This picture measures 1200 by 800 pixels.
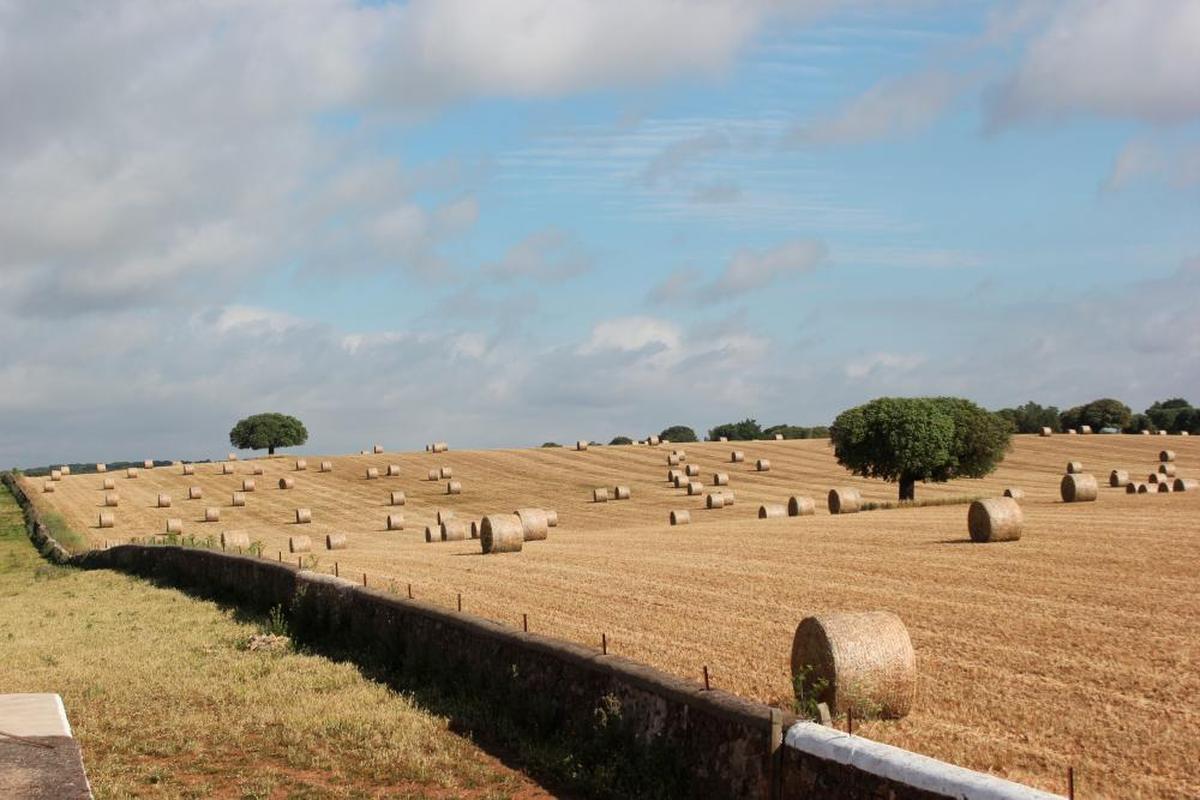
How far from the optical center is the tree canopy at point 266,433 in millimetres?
135875

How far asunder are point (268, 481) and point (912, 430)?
37760 mm

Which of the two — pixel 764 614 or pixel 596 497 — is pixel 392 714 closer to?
pixel 764 614

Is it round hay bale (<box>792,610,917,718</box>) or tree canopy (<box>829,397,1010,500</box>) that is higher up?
tree canopy (<box>829,397,1010,500</box>)

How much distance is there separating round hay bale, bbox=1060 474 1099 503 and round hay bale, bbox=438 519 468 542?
20.0m

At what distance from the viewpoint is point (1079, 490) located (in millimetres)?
40000

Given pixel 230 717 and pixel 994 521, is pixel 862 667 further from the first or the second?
pixel 994 521

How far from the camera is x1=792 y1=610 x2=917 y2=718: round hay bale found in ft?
36.6

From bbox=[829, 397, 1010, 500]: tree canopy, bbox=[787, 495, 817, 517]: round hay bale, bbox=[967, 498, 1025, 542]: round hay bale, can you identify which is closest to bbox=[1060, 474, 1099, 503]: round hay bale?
bbox=[787, 495, 817, 517]: round hay bale

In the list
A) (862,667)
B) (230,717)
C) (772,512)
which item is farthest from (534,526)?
(862,667)

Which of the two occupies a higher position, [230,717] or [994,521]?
[994,521]

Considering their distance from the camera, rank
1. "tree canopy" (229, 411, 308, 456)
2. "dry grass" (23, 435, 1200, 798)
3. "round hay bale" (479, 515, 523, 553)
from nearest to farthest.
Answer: "dry grass" (23, 435, 1200, 798) < "round hay bale" (479, 515, 523, 553) < "tree canopy" (229, 411, 308, 456)

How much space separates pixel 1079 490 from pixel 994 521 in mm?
14294

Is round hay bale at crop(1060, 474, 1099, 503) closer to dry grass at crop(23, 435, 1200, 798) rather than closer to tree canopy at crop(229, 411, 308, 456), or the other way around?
dry grass at crop(23, 435, 1200, 798)

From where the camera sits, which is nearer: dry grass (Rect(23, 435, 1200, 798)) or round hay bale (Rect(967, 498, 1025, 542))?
dry grass (Rect(23, 435, 1200, 798))
